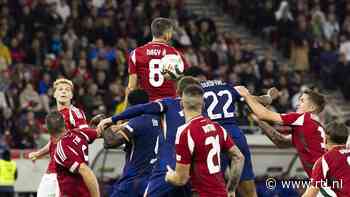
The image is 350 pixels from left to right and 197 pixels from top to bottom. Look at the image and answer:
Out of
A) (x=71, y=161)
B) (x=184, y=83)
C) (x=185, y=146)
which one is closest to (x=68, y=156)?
(x=71, y=161)

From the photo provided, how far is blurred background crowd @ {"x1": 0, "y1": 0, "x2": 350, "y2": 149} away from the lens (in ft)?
73.1

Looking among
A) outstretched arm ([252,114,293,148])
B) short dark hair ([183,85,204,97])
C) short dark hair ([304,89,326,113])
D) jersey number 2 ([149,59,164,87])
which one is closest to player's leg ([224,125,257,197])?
outstretched arm ([252,114,293,148])

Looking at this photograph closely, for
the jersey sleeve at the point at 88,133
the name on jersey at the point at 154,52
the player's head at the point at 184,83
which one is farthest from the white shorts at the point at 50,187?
the player's head at the point at 184,83

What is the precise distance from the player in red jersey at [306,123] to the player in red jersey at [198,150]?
185cm

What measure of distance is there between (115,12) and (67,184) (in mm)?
13995

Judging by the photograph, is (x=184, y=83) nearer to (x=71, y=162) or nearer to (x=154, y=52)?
(x=71, y=162)

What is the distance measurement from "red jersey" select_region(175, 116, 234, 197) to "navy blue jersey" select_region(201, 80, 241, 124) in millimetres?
1892

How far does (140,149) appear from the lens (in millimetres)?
13195

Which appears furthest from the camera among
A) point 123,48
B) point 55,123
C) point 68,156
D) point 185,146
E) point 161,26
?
point 123,48

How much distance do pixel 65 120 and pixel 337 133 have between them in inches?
148

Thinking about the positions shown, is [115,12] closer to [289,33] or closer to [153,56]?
[289,33]

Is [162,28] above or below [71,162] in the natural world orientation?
above

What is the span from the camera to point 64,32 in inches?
960

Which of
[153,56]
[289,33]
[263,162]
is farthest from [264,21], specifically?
[153,56]
